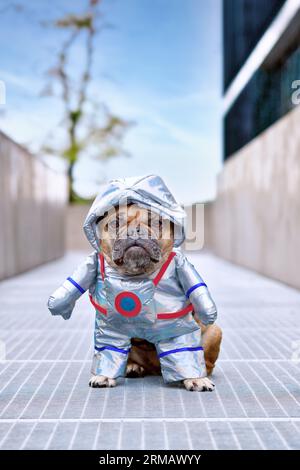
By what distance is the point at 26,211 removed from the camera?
14.2m

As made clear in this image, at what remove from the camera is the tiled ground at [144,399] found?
3.13 metres

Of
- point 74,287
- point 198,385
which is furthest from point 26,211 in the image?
point 198,385

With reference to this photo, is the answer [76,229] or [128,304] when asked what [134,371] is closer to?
[128,304]

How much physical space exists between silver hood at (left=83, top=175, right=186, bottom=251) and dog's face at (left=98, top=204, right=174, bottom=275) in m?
0.04

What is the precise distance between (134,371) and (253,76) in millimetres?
14470

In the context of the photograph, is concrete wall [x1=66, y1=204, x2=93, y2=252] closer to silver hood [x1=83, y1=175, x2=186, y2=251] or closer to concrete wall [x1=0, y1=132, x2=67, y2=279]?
concrete wall [x1=0, y1=132, x2=67, y2=279]

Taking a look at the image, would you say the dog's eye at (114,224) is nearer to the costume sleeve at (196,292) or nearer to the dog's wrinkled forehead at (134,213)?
the dog's wrinkled forehead at (134,213)

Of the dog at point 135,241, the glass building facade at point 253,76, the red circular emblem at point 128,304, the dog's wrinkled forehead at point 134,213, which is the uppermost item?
the glass building facade at point 253,76

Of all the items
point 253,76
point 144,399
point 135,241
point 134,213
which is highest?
point 253,76

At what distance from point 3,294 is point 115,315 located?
589 centimetres

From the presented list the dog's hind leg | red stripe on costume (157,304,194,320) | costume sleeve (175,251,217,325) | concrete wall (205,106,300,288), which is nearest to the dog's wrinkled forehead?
costume sleeve (175,251,217,325)

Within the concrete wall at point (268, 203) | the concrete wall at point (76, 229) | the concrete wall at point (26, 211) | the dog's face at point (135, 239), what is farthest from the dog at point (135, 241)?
the concrete wall at point (76, 229)

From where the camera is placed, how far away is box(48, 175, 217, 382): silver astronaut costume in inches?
155

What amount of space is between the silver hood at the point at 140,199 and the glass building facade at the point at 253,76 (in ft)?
34.6
